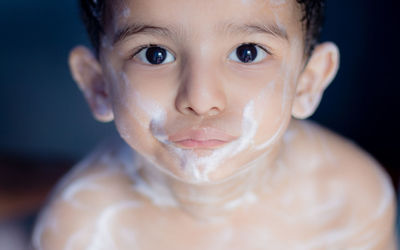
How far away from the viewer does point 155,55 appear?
883 mm

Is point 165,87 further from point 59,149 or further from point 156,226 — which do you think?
point 59,149

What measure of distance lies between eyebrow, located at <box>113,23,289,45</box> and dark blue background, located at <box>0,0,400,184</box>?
668mm

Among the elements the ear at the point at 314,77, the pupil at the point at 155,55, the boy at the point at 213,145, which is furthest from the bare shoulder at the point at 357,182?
the pupil at the point at 155,55

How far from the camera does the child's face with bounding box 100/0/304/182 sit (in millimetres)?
818

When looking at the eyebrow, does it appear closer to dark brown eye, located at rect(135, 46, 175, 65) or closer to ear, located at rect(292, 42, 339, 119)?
dark brown eye, located at rect(135, 46, 175, 65)

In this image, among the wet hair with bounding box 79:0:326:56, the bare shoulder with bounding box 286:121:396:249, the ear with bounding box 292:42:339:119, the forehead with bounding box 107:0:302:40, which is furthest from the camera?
the bare shoulder with bounding box 286:121:396:249

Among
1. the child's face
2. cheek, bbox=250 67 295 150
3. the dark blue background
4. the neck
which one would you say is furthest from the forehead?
the dark blue background

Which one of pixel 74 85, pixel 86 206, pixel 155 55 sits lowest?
pixel 86 206

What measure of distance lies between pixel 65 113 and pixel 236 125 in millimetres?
999

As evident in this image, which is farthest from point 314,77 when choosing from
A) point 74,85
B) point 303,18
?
point 74,85

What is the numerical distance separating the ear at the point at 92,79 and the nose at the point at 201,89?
0.87ft

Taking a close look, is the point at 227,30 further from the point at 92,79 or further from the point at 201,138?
the point at 92,79

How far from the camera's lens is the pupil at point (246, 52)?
0.87 metres

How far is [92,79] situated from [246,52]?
36 centimetres
